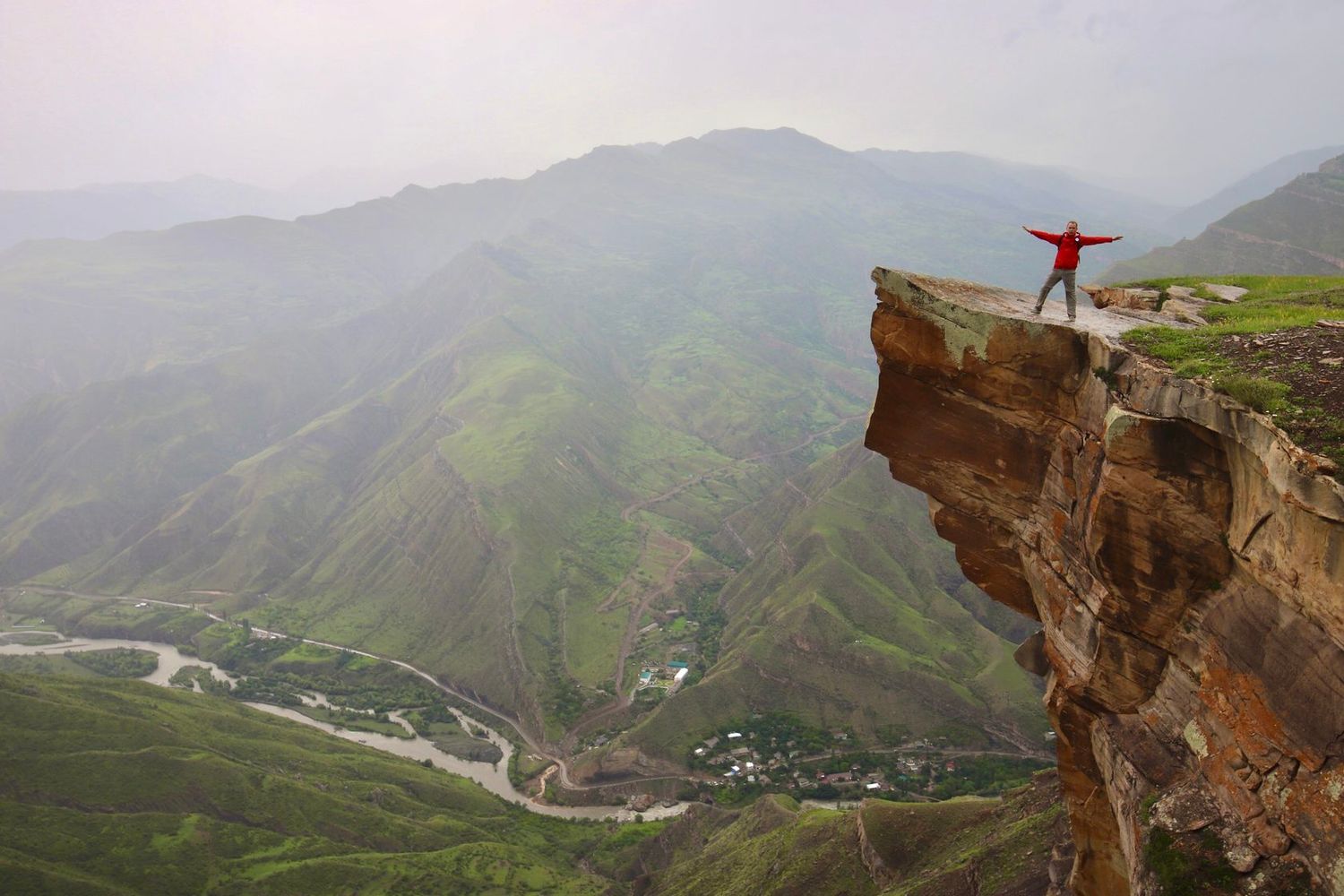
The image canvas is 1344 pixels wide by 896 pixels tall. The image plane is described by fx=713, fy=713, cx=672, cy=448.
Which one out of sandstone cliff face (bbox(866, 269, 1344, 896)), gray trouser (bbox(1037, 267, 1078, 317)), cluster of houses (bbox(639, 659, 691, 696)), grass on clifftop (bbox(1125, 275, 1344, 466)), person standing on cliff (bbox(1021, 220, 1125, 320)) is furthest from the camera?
cluster of houses (bbox(639, 659, 691, 696))

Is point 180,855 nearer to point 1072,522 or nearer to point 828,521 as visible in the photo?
point 1072,522

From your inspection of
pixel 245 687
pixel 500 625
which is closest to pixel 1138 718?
pixel 500 625

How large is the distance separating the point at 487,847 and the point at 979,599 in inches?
4554

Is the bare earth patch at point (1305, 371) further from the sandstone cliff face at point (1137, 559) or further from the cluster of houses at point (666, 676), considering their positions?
the cluster of houses at point (666, 676)

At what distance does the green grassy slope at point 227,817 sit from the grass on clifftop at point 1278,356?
105m

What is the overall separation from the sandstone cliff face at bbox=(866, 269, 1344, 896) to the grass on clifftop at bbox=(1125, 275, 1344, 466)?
56cm

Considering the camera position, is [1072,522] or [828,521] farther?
[828,521]

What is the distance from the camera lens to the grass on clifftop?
15258mm

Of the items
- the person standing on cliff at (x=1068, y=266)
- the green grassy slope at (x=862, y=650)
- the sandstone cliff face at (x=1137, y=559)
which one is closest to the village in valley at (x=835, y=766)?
the green grassy slope at (x=862, y=650)

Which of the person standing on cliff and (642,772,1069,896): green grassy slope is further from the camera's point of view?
(642,772,1069,896): green grassy slope

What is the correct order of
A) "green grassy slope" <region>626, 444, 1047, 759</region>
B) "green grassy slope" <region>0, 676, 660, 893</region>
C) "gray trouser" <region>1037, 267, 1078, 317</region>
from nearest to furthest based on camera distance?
"gray trouser" <region>1037, 267, 1078, 317</region>, "green grassy slope" <region>0, 676, 660, 893</region>, "green grassy slope" <region>626, 444, 1047, 759</region>

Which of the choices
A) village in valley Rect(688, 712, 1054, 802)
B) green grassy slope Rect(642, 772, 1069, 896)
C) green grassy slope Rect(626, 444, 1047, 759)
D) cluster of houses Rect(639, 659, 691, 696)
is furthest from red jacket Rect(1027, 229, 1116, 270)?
cluster of houses Rect(639, 659, 691, 696)

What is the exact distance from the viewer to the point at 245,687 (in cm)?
17988

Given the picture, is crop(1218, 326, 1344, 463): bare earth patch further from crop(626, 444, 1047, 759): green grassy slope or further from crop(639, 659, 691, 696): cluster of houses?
crop(639, 659, 691, 696): cluster of houses
